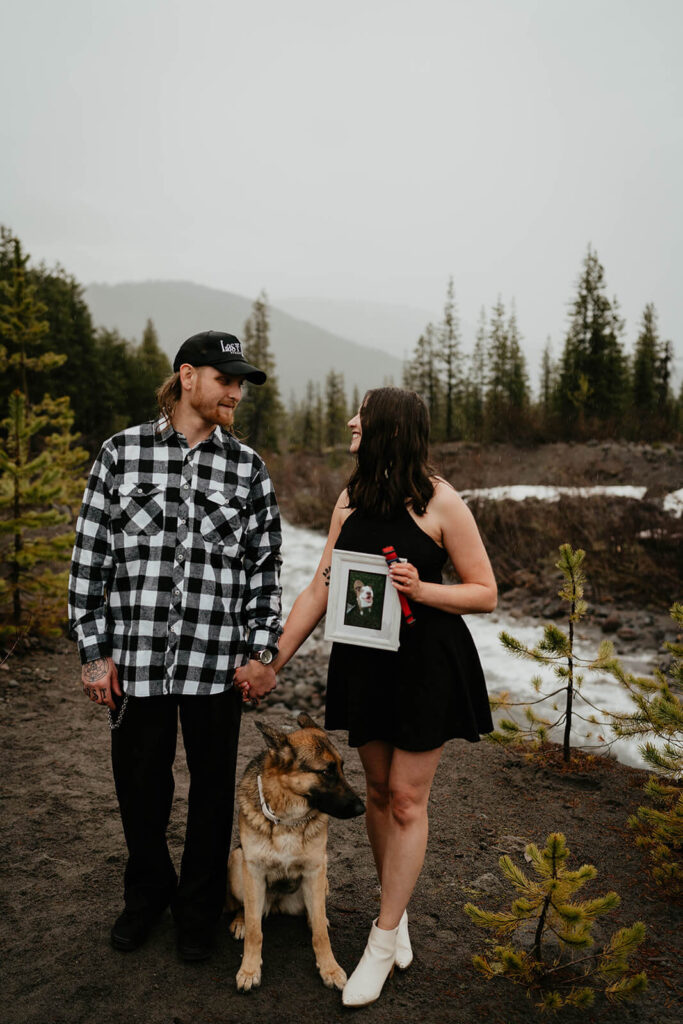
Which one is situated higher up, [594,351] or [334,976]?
[594,351]

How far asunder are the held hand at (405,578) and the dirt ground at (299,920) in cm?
177

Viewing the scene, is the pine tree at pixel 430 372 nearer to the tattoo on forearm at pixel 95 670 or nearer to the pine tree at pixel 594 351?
the pine tree at pixel 594 351

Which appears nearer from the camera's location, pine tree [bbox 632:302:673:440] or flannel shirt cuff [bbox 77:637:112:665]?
flannel shirt cuff [bbox 77:637:112:665]

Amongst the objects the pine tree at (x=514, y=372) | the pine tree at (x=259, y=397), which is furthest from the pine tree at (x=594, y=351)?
the pine tree at (x=259, y=397)

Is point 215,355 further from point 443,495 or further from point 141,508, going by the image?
point 443,495

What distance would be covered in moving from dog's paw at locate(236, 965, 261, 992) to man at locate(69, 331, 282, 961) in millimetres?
239

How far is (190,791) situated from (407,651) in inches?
49.8

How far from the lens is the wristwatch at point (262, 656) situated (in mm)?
3020

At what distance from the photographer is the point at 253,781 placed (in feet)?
10.0

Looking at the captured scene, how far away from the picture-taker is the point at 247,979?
9.41 feet

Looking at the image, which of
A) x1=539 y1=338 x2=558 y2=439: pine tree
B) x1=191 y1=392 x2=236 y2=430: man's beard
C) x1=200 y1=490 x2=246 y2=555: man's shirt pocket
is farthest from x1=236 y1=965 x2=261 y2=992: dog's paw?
x1=539 y1=338 x2=558 y2=439: pine tree

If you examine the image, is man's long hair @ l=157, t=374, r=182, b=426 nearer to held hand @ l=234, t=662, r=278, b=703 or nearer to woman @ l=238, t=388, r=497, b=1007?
woman @ l=238, t=388, r=497, b=1007

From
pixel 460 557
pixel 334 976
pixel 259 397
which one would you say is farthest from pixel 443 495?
pixel 259 397

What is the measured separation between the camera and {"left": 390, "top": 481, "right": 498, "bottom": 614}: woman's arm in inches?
105
